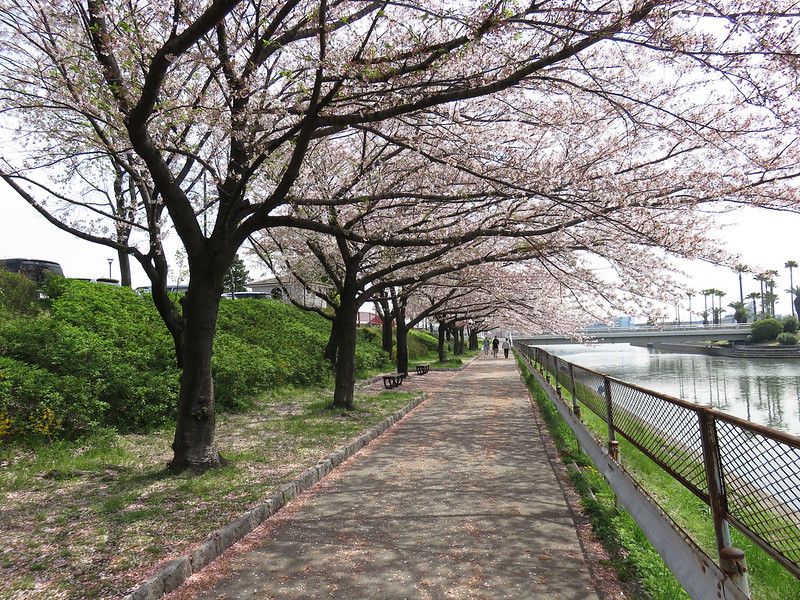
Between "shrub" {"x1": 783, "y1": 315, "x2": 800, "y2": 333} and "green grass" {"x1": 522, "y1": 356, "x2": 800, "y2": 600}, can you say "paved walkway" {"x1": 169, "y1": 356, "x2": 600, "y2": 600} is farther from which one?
"shrub" {"x1": 783, "y1": 315, "x2": 800, "y2": 333}

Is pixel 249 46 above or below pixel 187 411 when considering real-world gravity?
above

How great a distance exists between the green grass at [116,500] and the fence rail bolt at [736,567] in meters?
3.63

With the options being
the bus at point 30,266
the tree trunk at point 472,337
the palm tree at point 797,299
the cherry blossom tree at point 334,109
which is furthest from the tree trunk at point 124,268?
the palm tree at point 797,299

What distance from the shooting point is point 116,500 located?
16.9 feet

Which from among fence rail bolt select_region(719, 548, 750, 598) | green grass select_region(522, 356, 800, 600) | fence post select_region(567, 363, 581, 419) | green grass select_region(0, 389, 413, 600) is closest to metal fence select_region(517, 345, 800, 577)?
fence rail bolt select_region(719, 548, 750, 598)

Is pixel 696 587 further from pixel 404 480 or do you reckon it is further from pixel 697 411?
pixel 404 480

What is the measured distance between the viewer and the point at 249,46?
23.1ft

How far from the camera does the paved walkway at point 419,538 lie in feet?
12.0

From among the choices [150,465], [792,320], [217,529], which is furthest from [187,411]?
[792,320]

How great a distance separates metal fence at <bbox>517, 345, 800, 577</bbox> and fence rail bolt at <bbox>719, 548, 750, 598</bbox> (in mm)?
122

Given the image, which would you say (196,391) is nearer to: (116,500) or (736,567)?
(116,500)

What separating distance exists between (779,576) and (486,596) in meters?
2.33

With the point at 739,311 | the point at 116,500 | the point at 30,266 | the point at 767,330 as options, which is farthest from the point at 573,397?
the point at 739,311

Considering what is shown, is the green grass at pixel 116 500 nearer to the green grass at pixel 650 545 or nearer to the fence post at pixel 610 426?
the green grass at pixel 650 545
